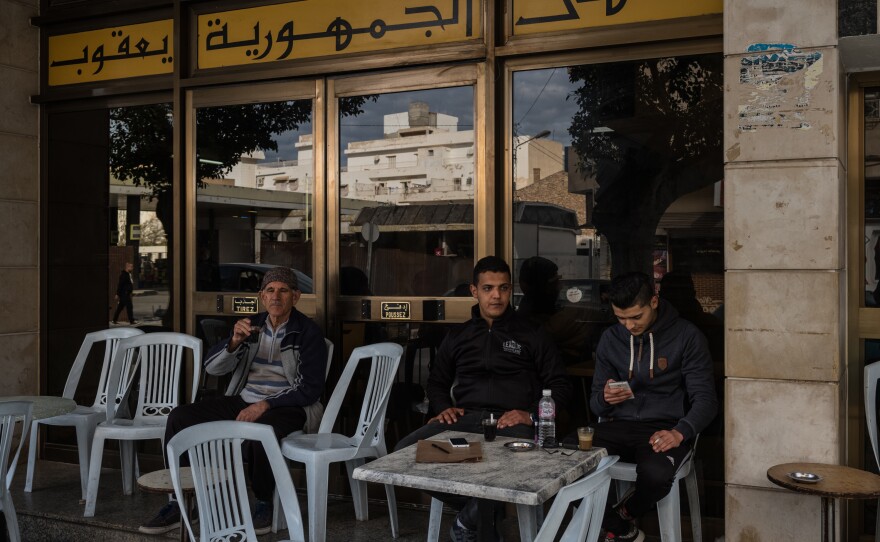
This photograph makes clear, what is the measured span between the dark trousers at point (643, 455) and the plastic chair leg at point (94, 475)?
2576 millimetres

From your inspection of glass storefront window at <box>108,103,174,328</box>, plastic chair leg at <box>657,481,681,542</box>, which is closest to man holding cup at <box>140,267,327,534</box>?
glass storefront window at <box>108,103,174,328</box>

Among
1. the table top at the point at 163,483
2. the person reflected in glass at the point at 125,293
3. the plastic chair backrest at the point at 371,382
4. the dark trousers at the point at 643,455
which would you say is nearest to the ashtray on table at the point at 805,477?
the dark trousers at the point at 643,455

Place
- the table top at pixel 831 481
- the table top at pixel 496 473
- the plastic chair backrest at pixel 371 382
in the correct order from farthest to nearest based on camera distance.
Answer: the plastic chair backrest at pixel 371 382, the table top at pixel 831 481, the table top at pixel 496 473

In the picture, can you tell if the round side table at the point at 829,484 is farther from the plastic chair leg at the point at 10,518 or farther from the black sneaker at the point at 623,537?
the plastic chair leg at the point at 10,518

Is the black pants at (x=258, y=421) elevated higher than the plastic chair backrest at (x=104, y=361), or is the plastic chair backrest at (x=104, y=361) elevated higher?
the plastic chair backrest at (x=104, y=361)

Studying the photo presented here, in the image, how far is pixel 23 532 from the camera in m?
4.74

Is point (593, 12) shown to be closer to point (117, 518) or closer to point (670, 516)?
point (670, 516)

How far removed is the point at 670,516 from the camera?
361cm

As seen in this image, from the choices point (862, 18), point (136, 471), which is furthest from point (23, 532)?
point (862, 18)

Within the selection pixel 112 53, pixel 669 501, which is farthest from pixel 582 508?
pixel 112 53

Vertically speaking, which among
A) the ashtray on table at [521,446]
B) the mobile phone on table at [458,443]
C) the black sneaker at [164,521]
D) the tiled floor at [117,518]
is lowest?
the tiled floor at [117,518]

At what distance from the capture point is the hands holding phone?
149 inches

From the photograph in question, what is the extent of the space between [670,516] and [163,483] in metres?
2.09

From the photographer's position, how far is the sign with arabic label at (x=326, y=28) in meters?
4.83
